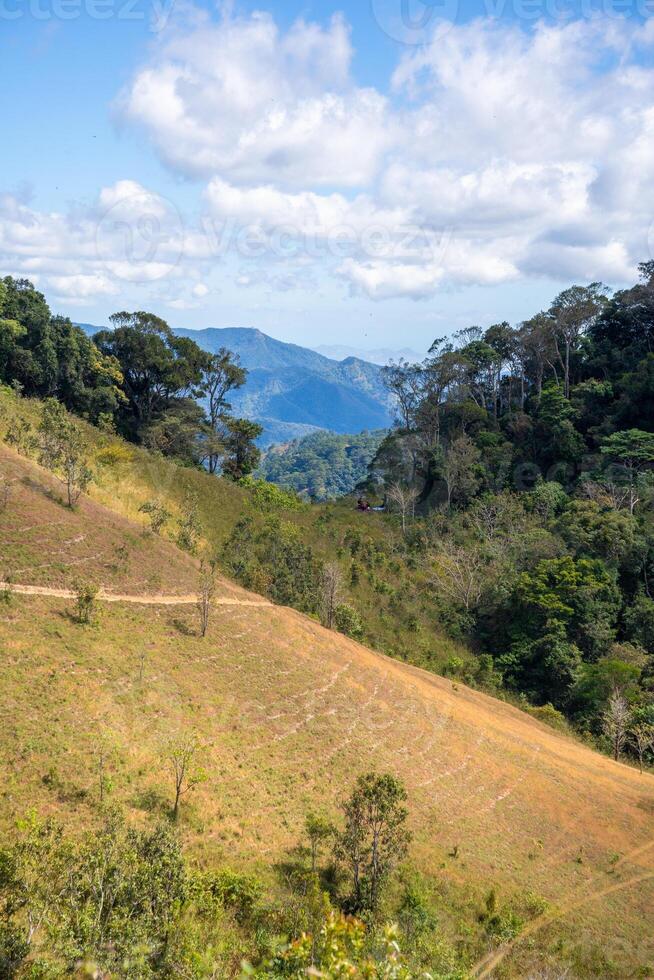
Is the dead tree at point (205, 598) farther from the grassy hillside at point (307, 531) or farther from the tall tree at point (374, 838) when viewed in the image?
the tall tree at point (374, 838)

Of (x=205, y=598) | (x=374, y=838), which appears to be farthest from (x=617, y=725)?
(x=205, y=598)

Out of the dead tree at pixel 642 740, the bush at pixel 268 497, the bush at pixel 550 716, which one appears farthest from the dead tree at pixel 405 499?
the dead tree at pixel 642 740

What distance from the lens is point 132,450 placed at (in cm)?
4091

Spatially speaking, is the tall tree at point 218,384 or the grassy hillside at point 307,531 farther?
the tall tree at point 218,384

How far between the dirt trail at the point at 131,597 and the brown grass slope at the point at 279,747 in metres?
0.28

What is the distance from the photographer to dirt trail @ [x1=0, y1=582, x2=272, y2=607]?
1845 cm

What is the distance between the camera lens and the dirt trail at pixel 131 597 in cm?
1845

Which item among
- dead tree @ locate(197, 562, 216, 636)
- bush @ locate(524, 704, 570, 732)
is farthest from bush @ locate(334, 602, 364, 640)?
bush @ locate(524, 704, 570, 732)

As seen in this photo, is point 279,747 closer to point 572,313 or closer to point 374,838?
point 374,838

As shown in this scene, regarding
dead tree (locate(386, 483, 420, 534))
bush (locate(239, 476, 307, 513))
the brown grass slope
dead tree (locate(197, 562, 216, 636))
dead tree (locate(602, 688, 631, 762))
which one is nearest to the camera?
the brown grass slope

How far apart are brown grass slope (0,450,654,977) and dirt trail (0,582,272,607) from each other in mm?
283

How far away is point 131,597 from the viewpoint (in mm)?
20984

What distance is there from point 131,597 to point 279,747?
24.0ft

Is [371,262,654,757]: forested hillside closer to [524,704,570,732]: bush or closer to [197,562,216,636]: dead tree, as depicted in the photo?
[524,704,570,732]: bush
